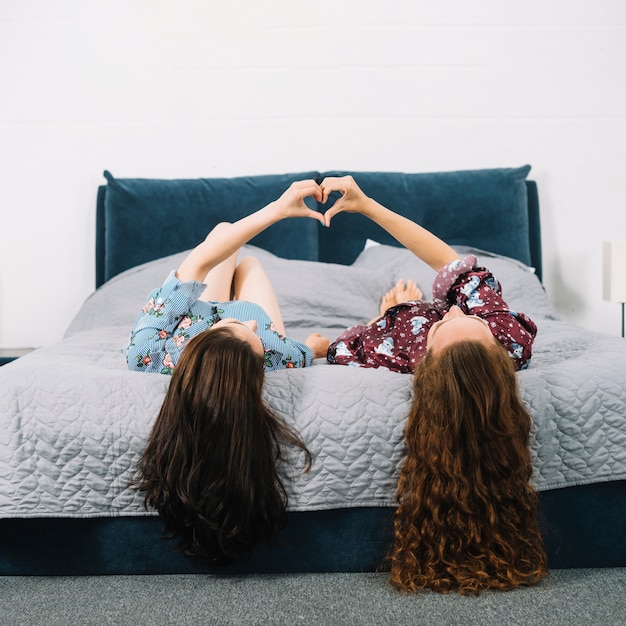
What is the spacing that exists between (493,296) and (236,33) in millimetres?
2093

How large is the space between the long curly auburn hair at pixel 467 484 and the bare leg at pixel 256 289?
842mm

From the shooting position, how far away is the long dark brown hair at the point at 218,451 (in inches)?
59.9

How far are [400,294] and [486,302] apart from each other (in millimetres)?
741

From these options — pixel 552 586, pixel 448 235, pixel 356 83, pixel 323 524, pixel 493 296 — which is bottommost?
pixel 552 586

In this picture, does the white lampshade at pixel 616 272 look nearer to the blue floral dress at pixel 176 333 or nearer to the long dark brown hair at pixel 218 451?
the blue floral dress at pixel 176 333

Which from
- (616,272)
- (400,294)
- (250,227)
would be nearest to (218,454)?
(250,227)

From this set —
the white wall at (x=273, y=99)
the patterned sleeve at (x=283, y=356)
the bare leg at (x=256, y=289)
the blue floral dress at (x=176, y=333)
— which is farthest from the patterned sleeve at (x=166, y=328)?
the white wall at (x=273, y=99)

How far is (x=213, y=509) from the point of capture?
154 cm

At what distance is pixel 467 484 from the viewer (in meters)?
1.55

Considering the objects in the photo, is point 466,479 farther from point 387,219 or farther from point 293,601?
point 387,219

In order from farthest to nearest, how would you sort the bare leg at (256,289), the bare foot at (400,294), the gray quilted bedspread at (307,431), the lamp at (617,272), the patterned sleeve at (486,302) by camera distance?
the lamp at (617,272)
the bare foot at (400,294)
the bare leg at (256,289)
the patterned sleeve at (486,302)
the gray quilted bedspread at (307,431)

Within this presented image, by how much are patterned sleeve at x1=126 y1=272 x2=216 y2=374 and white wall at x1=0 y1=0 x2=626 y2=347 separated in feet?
5.43

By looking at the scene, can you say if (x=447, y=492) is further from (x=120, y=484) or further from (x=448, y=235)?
(x=448, y=235)

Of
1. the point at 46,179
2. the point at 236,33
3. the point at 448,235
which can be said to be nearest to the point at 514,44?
the point at 448,235
